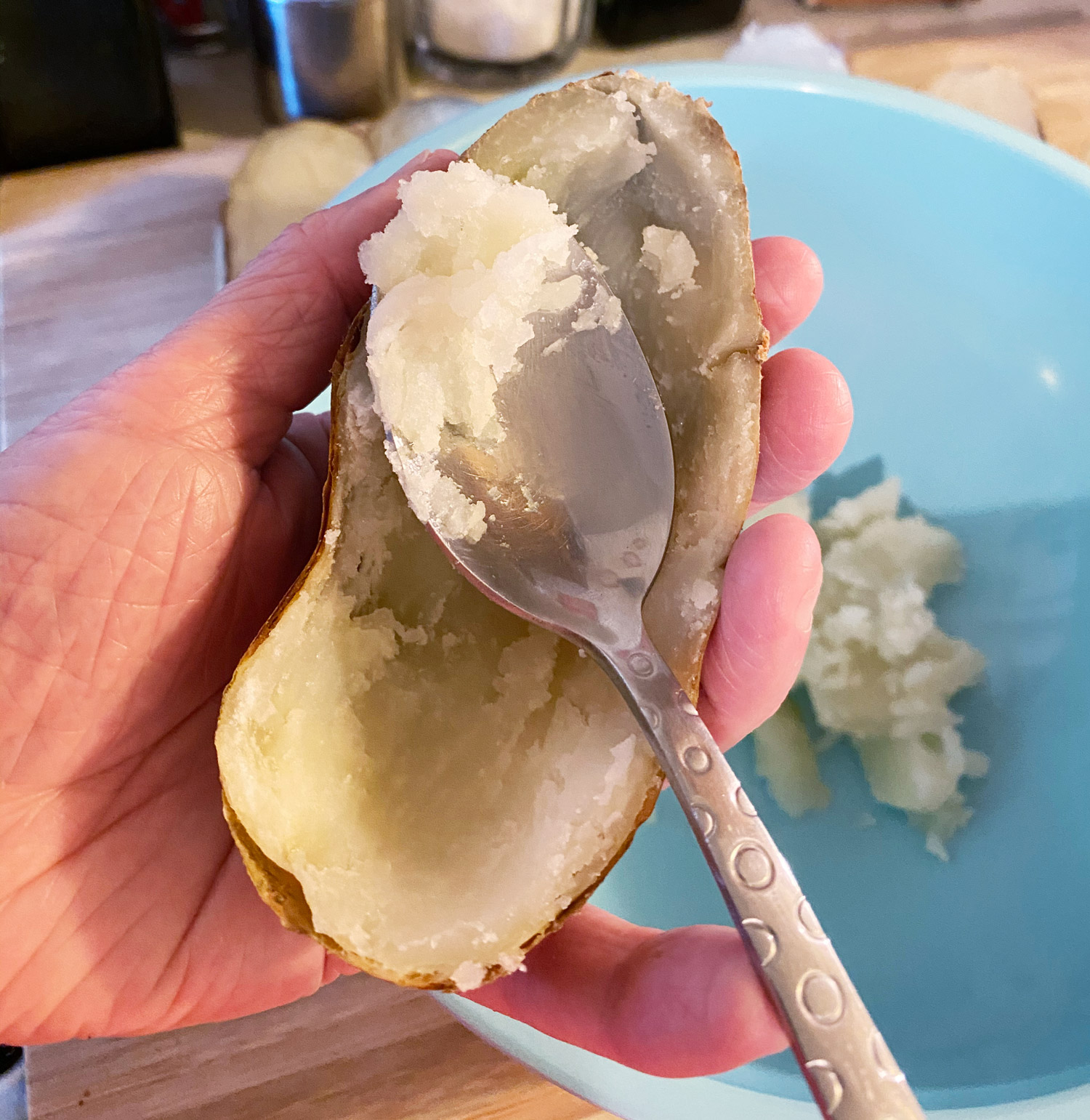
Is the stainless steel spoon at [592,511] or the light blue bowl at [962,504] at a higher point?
the stainless steel spoon at [592,511]

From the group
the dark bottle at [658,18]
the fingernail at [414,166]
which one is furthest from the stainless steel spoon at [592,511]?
the dark bottle at [658,18]

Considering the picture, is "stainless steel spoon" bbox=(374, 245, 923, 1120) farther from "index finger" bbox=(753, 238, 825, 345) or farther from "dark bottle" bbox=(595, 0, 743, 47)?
"dark bottle" bbox=(595, 0, 743, 47)

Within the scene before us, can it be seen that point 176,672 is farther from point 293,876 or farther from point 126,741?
point 293,876

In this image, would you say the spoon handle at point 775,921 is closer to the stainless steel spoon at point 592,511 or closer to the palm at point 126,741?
the stainless steel spoon at point 592,511

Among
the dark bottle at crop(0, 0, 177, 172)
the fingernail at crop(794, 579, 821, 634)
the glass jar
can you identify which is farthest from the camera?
the glass jar

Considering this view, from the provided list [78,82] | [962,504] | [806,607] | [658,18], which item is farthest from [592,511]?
[658,18]

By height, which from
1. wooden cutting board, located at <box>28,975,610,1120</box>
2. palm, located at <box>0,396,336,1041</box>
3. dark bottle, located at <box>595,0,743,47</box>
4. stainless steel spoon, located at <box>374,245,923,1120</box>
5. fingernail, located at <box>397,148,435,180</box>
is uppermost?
fingernail, located at <box>397,148,435,180</box>

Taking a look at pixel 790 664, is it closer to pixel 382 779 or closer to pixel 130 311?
pixel 382 779

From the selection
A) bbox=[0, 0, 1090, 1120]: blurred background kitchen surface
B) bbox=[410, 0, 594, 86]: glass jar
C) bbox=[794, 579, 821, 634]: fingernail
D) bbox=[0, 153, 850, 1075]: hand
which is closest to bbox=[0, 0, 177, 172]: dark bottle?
bbox=[0, 0, 1090, 1120]: blurred background kitchen surface
